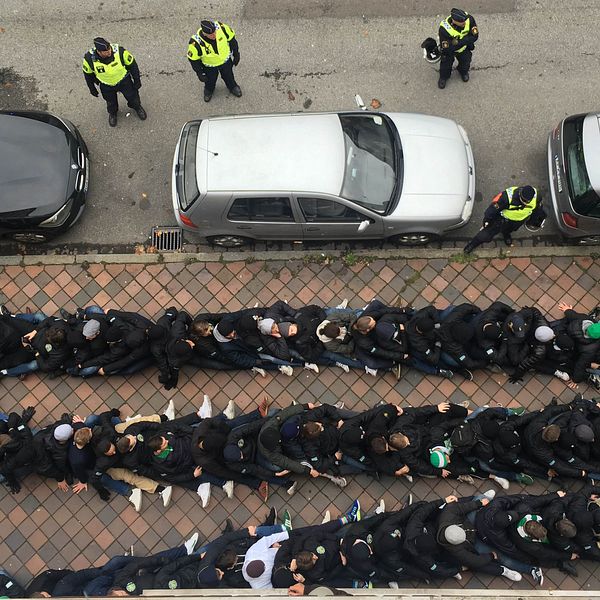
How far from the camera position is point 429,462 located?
22.8ft

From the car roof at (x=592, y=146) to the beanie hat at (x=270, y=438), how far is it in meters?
5.40

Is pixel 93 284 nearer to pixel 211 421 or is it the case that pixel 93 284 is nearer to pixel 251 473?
pixel 211 421

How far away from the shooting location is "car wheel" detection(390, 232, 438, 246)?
8.05 m

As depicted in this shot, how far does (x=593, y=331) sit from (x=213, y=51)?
22.0ft

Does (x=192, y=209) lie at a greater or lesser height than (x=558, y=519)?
greater

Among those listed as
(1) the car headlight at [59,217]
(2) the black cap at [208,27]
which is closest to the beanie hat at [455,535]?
(1) the car headlight at [59,217]

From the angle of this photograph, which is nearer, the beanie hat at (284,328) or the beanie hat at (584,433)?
the beanie hat at (584,433)

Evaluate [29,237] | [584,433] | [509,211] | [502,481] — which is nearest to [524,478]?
[502,481]

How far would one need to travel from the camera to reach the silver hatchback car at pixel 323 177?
7.49 meters

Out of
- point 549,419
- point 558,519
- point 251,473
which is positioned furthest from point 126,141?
point 558,519

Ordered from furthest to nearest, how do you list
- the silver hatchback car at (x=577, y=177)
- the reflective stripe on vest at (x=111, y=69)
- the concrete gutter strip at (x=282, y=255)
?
the concrete gutter strip at (x=282, y=255), the reflective stripe on vest at (x=111, y=69), the silver hatchback car at (x=577, y=177)

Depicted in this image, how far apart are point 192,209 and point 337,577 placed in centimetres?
515

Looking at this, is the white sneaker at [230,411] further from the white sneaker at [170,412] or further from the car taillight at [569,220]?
the car taillight at [569,220]

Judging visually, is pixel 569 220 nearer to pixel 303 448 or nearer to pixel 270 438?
pixel 303 448
